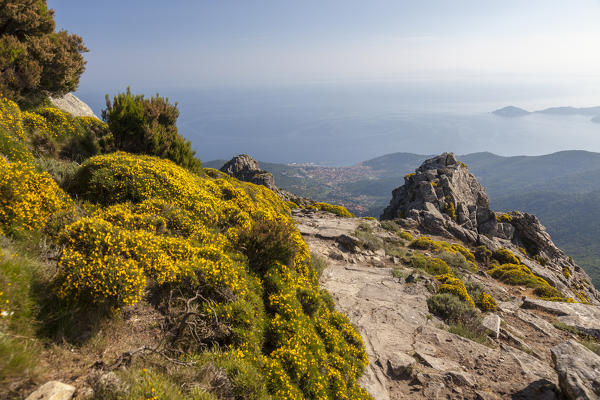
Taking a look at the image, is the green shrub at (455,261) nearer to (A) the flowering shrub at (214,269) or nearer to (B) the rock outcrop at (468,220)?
(B) the rock outcrop at (468,220)

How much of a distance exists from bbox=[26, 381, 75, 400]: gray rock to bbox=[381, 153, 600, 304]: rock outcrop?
35.6 metres

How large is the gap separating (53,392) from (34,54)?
18.6m

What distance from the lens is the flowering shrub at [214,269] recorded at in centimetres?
533

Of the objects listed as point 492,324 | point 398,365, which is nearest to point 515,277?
point 492,324

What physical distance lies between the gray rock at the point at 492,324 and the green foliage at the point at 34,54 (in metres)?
23.9

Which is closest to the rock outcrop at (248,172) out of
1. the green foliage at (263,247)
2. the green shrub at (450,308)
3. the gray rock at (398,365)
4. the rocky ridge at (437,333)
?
the rocky ridge at (437,333)

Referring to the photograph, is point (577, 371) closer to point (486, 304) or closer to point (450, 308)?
point (450, 308)

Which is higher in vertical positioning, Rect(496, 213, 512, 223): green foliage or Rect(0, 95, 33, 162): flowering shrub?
Rect(0, 95, 33, 162): flowering shrub

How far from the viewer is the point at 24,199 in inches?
237

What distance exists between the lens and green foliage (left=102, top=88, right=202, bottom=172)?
15.3 m

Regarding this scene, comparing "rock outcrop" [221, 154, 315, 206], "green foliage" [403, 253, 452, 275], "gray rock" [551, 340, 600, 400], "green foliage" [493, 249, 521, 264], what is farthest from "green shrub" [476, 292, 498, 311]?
"rock outcrop" [221, 154, 315, 206]

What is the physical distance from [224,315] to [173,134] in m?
14.5

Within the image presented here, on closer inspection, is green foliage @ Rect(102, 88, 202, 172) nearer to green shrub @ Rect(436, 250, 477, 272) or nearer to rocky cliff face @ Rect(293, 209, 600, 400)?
rocky cliff face @ Rect(293, 209, 600, 400)

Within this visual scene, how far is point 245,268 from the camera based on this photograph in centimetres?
852
